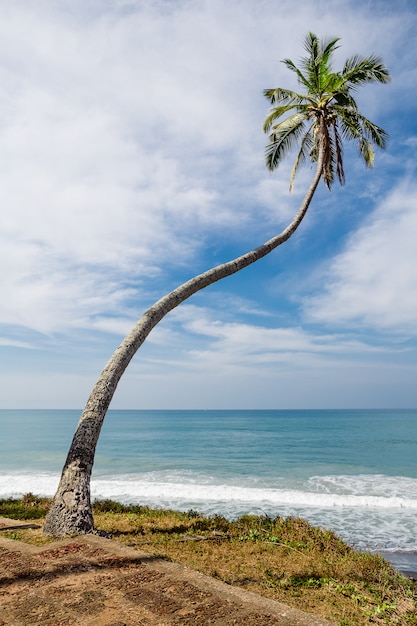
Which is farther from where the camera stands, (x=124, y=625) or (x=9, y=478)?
(x=9, y=478)

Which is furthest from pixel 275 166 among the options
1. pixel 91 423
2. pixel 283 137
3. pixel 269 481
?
pixel 269 481

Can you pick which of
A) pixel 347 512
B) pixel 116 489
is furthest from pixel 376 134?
pixel 116 489

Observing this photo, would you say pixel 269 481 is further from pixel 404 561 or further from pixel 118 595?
pixel 118 595

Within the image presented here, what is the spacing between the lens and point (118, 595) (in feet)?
16.1

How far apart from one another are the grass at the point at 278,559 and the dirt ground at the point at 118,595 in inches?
40.0

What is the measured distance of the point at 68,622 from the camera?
425 centimetres

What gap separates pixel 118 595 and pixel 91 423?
404cm

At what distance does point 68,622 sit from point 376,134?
1571 centimetres

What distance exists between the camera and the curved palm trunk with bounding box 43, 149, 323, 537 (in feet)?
25.5

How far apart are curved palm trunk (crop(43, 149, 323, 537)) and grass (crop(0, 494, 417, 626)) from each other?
61cm

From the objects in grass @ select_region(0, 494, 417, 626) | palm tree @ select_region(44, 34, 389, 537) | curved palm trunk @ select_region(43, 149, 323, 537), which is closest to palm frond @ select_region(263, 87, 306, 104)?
palm tree @ select_region(44, 34, 389, 537)

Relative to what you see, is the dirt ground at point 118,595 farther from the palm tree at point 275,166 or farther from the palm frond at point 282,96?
the palm frond at point 282,96

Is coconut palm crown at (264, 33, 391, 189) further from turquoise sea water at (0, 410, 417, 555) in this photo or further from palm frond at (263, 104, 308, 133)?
turquoise sea water at (0, 410, 417, 555)

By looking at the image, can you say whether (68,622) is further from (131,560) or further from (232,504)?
(232,504)
